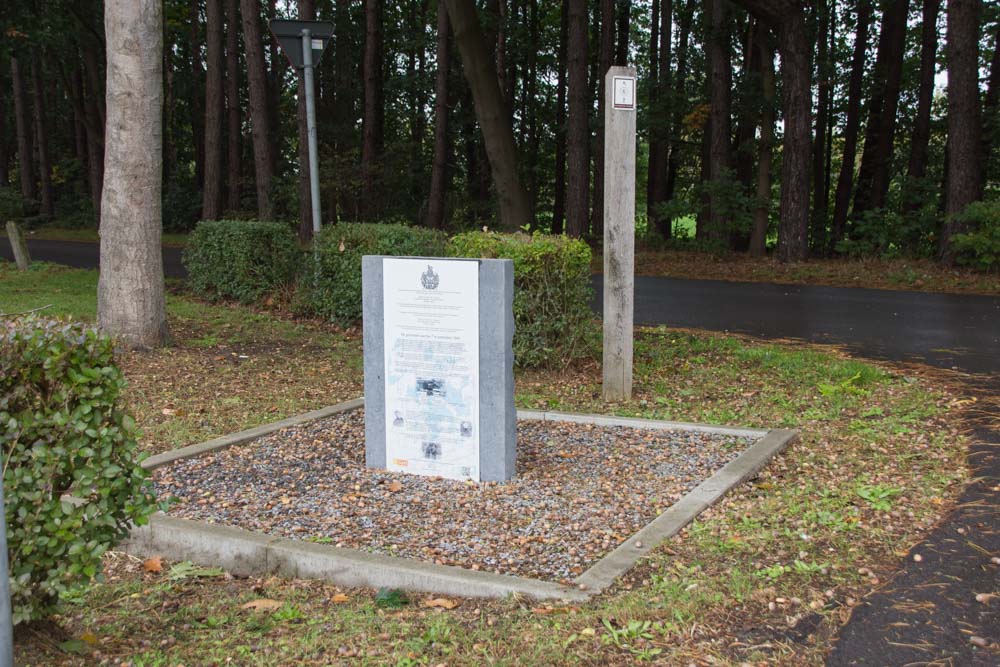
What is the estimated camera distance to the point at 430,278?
544 cm

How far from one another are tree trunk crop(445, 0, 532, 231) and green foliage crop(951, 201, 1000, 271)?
7854mm

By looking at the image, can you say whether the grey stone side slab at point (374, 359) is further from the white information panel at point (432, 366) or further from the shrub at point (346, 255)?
the shrub at point (346, 255)

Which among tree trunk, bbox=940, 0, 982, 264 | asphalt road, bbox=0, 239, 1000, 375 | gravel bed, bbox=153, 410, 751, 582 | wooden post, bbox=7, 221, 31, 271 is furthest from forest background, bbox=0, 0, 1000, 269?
gravel bed, bbox=153, 410, 751, 582

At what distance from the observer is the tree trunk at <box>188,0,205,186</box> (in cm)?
3538

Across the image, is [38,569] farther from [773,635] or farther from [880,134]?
[880,134]

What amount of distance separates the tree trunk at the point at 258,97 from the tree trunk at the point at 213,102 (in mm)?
1356

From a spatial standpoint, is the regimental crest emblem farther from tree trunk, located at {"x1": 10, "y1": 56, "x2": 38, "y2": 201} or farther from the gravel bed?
tree trunk, located at {"x1": 10, "y1": 56, "x2": 38, "y2": 201}

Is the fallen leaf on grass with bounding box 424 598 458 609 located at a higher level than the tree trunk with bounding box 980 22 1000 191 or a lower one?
lower

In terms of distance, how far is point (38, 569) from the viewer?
10.3ft

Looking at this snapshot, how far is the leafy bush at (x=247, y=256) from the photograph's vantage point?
12.6 m

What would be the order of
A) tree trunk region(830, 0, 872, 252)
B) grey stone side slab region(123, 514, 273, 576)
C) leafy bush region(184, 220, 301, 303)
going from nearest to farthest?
grey stone side slab region(123, 514, 273, 576)
leafy bush region(184, 220, 301, 303)
tree trunk region(830, 0, 872, 252)

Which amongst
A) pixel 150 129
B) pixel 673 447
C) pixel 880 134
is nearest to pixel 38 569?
pixel 673 447

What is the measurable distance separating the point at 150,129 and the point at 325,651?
7456mm

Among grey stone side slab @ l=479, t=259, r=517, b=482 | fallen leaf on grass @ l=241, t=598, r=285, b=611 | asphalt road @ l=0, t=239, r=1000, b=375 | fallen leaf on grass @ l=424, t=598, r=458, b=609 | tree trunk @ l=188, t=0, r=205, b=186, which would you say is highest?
tree trunk @ l=188, t=0, r=205, b=186
